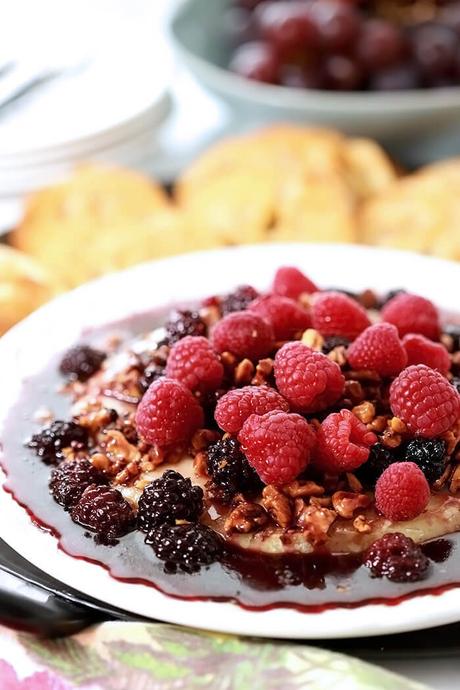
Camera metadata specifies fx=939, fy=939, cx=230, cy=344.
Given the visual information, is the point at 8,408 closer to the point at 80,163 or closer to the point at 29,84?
the point at 80,163

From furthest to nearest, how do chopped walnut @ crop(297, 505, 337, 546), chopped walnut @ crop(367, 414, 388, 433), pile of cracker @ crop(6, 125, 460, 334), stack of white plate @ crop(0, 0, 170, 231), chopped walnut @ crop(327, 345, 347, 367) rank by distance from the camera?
stack of white plate @ crop(0, 0, 170, 231), pile of cracker @ crop(6, 125, 460, 334), chopped walnut @ crop(327, 345, 347, 367), chopped walnut @ crop(367, 414, 388, 433), chopped walnut @ crop(297, 505, 337, 546)

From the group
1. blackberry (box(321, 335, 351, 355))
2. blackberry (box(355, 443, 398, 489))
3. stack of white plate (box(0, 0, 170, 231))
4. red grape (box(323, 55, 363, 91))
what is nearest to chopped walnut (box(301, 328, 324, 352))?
blackberry (box(321, 335, 351, 355))

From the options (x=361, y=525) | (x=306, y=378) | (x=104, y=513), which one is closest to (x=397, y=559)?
(x=361, y=525)

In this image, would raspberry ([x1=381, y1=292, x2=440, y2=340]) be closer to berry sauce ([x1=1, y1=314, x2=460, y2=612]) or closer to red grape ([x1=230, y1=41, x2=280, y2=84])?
berry sauce ([x1=1, y1=314, x2=460, y2=612])

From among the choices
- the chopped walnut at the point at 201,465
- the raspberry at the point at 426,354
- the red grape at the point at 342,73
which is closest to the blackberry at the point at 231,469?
the chopped walnut at the point at 201,465

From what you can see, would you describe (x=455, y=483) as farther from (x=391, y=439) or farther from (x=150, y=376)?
(x=150, y=376)

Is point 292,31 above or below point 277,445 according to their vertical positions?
below
